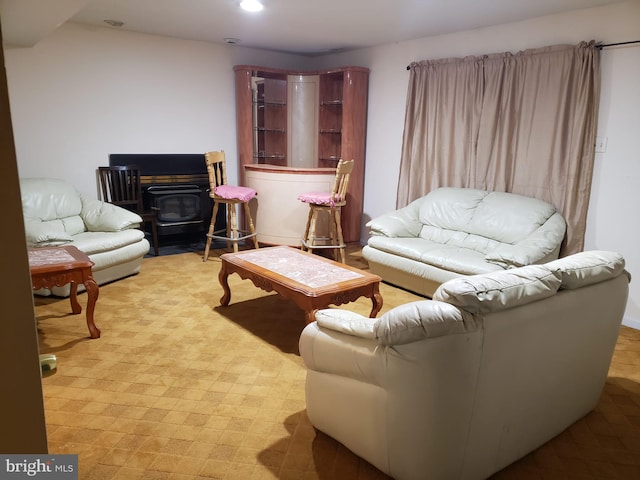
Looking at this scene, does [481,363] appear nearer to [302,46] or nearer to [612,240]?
[612,240]

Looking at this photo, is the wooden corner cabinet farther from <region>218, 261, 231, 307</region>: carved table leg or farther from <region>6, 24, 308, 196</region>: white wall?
<region>218, 261, 231, 307</region>: carved table leg

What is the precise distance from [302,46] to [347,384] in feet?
15.2

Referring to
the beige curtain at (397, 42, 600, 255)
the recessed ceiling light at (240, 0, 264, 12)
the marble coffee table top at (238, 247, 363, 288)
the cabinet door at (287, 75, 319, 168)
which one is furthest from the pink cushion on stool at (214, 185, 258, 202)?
the recessed ceiling light at (240, 0, 264, 12)

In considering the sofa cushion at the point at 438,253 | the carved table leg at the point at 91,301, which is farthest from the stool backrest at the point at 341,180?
the carved table leg at the point at 91,301

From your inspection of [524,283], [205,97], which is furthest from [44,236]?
[524,283]

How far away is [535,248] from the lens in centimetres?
347

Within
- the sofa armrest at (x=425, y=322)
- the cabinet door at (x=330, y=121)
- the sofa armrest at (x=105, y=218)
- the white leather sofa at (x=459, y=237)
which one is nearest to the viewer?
the sofa armrest at (x=425, y=322)

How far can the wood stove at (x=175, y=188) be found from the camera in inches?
203

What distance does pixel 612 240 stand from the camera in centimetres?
356

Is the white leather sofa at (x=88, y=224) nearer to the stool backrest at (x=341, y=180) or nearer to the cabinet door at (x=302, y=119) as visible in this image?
the stool backrest at (x=341, y=180)

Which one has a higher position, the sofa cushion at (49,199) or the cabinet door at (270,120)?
the cabinet door at (270,120)

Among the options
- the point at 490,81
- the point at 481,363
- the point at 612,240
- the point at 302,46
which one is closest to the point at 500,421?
the point at 481,363

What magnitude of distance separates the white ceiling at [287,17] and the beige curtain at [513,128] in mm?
391

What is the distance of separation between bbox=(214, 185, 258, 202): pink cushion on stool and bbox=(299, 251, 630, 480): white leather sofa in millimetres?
2942
